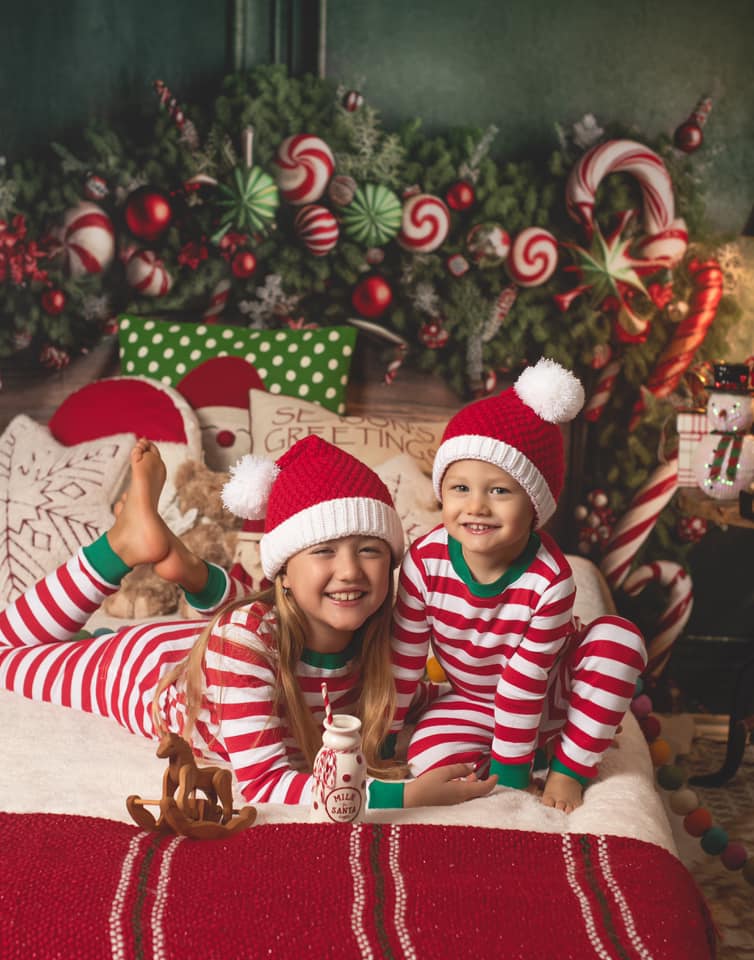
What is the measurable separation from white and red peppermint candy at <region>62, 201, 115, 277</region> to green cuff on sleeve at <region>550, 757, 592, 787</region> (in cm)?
216

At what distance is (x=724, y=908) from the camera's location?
1990mm

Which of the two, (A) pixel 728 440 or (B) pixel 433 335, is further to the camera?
(B) pixel 433 335

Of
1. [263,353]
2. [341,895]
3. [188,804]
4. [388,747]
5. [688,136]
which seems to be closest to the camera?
[341,895]

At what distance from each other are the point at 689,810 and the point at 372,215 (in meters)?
1.91

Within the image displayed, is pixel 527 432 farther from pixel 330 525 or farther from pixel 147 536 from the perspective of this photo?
pixel 147 536

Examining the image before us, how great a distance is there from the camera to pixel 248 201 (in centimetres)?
305

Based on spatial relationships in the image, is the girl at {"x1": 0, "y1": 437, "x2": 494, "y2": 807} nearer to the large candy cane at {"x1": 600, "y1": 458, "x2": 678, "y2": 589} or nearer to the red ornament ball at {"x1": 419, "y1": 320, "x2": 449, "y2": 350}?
the red ornament ball at {"x1": 419, "y1": 320, "x2": 449, "y2": 350}

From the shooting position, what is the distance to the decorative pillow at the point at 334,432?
2656mm

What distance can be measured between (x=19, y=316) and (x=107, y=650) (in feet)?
4.88

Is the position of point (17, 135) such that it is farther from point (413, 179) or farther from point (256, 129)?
point (413, 179)

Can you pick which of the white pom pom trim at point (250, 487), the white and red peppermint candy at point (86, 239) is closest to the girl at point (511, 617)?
the white pom pom trim at point (250, 487)

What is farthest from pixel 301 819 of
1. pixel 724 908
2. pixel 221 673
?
pixel 724 908

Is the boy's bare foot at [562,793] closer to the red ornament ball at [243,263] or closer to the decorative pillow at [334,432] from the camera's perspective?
the decorative pillow at [334,432]

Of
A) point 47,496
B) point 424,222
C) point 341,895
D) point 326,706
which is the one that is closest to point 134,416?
point 47,496
